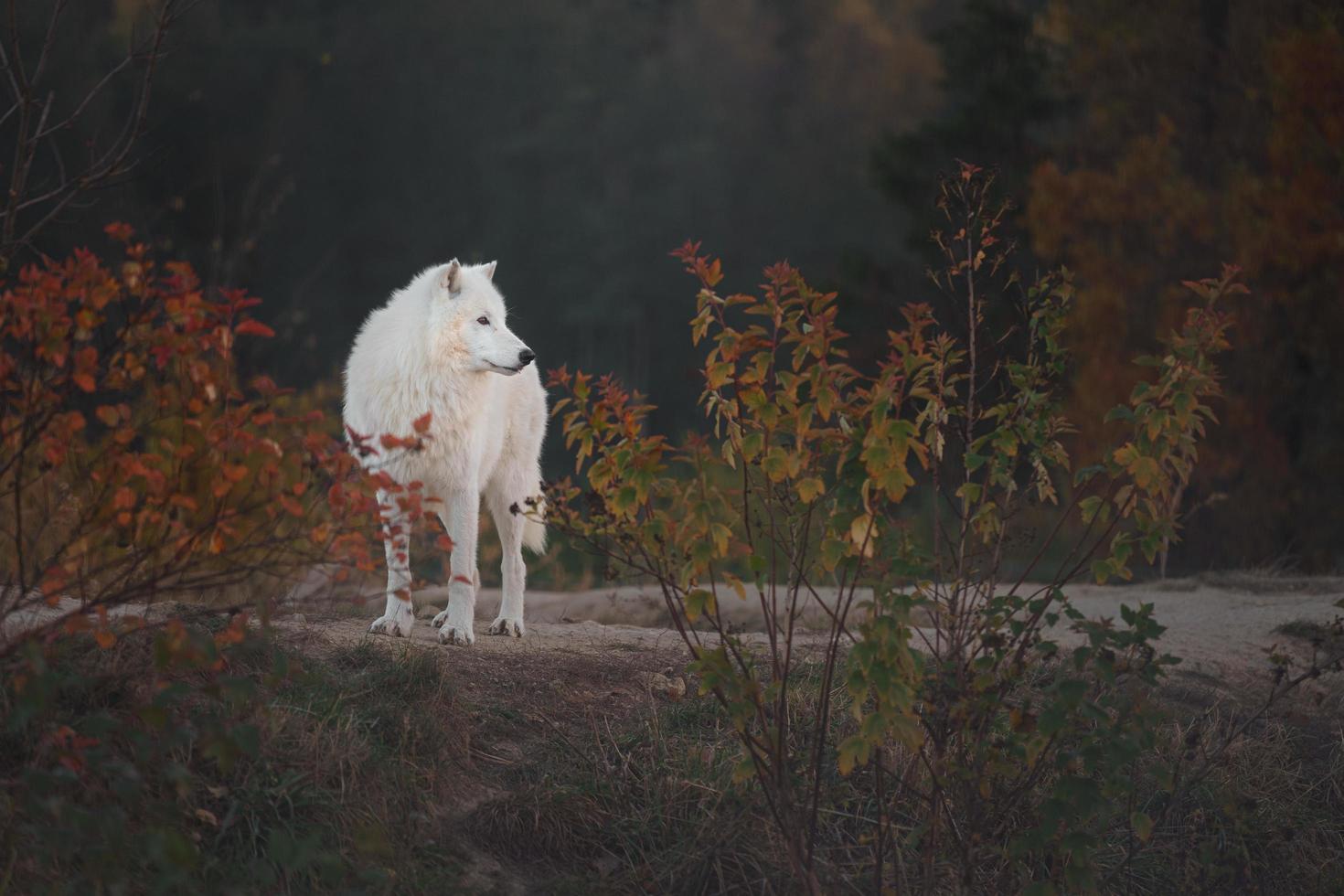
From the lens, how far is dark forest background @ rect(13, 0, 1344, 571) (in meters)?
10.7

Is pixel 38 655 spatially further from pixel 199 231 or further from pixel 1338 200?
pixel 199 231

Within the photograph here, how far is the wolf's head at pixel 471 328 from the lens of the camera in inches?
208

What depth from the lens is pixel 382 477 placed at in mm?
3113

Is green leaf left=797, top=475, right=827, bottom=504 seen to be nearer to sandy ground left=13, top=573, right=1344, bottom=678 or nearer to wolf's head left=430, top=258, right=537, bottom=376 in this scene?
sandy ground left=13, top=573, right=1344, bottom=678

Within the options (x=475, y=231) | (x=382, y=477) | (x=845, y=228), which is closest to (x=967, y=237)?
(x=382, y=477)

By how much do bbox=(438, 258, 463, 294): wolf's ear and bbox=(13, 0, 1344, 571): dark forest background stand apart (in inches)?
55.5

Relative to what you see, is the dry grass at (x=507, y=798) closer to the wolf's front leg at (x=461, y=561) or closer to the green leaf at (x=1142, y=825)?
the wolf's front leg at (x=461, y=561)

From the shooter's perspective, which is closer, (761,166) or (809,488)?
(809,488)

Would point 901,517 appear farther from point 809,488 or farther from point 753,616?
point 753,616

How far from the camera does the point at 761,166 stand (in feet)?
114

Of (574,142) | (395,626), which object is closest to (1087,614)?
(395,626)

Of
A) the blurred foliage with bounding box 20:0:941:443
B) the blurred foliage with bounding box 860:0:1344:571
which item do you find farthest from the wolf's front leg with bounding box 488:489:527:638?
the blurred foliage with bounding box 20:0:941:443

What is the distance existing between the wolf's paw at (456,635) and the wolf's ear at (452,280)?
1497mm

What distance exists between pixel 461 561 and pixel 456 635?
321 mm
